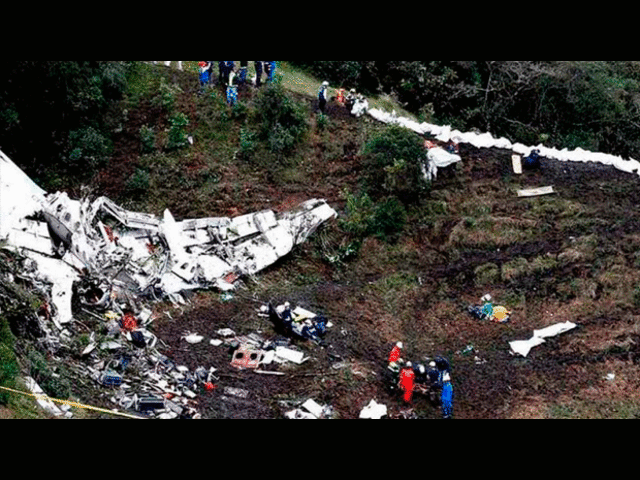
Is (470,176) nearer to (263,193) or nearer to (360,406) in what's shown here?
(263,193)

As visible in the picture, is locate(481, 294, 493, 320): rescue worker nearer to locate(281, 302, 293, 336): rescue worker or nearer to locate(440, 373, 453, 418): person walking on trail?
locate(440, 373, 453, 418): person walking on trail

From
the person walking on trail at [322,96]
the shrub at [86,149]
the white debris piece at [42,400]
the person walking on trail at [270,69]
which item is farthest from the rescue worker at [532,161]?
the white debris piece at [42,400]

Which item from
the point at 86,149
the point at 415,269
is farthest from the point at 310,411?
the point at 86,149

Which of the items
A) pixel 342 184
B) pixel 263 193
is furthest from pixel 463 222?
pixel 263 193

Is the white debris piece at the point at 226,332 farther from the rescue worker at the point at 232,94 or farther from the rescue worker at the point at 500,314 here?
the rescue worker at the point at 232,94

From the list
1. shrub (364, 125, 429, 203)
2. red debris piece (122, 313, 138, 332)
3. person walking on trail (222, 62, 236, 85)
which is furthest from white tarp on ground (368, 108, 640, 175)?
red debris piece (122, 313, 138, 332)
